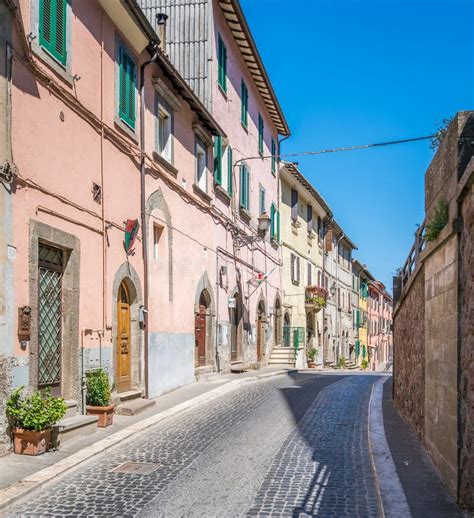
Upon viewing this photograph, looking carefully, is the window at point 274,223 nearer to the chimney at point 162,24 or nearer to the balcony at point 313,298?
the balcony at point 313,298

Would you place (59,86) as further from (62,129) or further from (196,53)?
(196,53)

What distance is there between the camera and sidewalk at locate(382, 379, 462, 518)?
6.16 metres

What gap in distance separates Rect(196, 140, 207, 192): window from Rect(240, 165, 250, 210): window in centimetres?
407

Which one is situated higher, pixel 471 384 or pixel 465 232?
pixel 465 232

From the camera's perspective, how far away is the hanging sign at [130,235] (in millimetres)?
12586

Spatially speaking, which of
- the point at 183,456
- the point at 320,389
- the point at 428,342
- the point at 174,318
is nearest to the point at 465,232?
the point at 428,342

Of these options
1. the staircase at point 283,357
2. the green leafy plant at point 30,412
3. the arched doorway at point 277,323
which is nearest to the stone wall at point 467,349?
the green leafy plant at point 30,412

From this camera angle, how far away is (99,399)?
1055 centimetres

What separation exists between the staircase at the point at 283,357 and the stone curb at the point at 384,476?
15.6m

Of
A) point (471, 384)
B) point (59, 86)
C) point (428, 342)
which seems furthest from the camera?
point (59, 86)

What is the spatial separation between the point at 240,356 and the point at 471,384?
1687 centimetres

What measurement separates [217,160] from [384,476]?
529 inches

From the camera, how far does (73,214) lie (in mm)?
10352

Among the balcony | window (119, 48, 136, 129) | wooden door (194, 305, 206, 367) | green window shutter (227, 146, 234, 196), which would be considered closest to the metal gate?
window (119, 48, 136, 129)
